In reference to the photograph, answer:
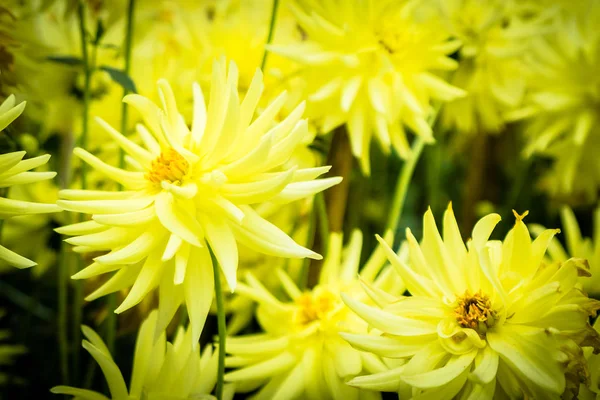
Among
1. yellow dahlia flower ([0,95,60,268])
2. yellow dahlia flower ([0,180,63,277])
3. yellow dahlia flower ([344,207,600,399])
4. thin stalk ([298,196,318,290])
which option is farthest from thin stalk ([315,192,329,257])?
yellow dahlia flower ([0,180,63,277])

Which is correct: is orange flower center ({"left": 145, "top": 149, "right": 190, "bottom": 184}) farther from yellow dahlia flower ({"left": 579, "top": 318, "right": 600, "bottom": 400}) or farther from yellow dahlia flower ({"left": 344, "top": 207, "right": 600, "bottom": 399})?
yellow dahlia flower ({"left": 579, "top": 318, "right": 600, "bottom": 400})

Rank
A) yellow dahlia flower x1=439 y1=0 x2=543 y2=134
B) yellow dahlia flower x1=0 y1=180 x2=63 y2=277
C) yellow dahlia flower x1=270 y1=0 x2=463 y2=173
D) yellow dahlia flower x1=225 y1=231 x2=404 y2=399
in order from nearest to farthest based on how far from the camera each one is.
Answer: yellow dahlia flower x1=225 y1=231 x2=404 y2=399, yellow dahlia flower x1=270 y1=0 x2=463 y2=173, yellow dahlia flower x1=439 y1=0 x2=543 y2=134, yellow dahlia flower x1=0 y1=180 x2=63 y2=277

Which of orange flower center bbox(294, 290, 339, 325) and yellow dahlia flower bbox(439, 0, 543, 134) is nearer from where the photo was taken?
orange flower center bbox(294, 290, 339, 325)

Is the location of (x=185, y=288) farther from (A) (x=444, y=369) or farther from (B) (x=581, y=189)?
(B) (x=581, y=189)

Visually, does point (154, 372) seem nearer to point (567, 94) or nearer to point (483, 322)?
point (483, 322)

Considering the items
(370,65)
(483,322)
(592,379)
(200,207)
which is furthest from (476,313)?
(370,65)

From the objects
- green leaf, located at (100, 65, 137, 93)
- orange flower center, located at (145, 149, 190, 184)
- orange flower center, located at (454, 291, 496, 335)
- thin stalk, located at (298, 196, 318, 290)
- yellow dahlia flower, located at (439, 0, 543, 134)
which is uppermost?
yellow dahlia flower, located at (439, 0, 543, 134)
